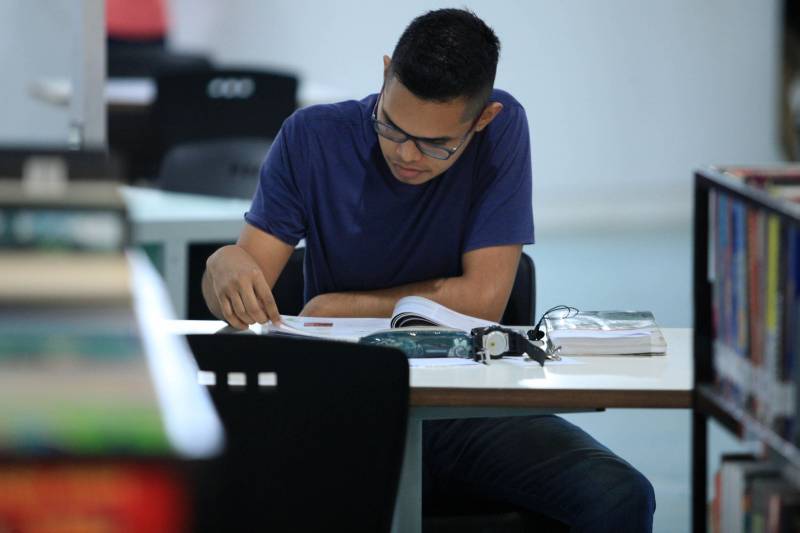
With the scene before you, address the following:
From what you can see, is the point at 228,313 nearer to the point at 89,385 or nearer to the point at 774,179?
the point at 774,179

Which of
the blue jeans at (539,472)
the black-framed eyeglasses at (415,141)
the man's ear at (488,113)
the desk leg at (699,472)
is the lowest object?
the blue jeans at (539,472)

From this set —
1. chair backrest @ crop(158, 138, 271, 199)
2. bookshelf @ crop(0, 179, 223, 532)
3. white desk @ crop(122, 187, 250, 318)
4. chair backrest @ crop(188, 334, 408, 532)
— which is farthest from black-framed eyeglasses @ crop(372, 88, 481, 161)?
chair backrest @ crop(158, 138, 271, 199)

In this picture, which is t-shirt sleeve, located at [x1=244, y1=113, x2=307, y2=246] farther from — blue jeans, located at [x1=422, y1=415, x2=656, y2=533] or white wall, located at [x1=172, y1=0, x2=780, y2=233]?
white wall, located at [x1=172, y1=0, x2=780, y2=233]

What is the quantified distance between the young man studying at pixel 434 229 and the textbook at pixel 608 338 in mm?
167

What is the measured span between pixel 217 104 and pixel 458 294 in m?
2.54

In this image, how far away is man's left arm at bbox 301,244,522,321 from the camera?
7.20 feet

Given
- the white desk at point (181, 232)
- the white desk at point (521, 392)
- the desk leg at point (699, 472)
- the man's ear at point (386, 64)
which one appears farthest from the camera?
the white desk at point (181, 232)

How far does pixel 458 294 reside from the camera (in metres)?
2.22

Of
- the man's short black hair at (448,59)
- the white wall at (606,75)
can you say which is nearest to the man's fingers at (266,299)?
the man's short black hair at (448,59)

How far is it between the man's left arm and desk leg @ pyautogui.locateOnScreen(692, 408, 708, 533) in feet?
2.87

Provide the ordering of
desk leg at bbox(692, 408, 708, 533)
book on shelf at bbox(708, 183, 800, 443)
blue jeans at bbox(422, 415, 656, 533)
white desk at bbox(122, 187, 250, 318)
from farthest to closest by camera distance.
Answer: white desk at bbox(122, 187, 250, 318) → blue jeans at bbox(422, 415, 656, 533) → desk leg at bbox(692, 408, 708, 533) → book on shelf at bbox(708, 183, 800, 443)

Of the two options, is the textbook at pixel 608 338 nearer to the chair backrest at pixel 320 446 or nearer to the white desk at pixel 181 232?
the chair backrest at pixel 320 446

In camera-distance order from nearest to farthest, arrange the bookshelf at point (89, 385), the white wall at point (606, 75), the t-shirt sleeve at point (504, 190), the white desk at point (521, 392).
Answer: the bookshelf at point (89, 385) < the white desk at point (521, 392) < the t-shirt sleeve at point (504, 190) < the white wall at point (606, 75)

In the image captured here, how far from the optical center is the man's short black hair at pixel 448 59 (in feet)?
6.80
